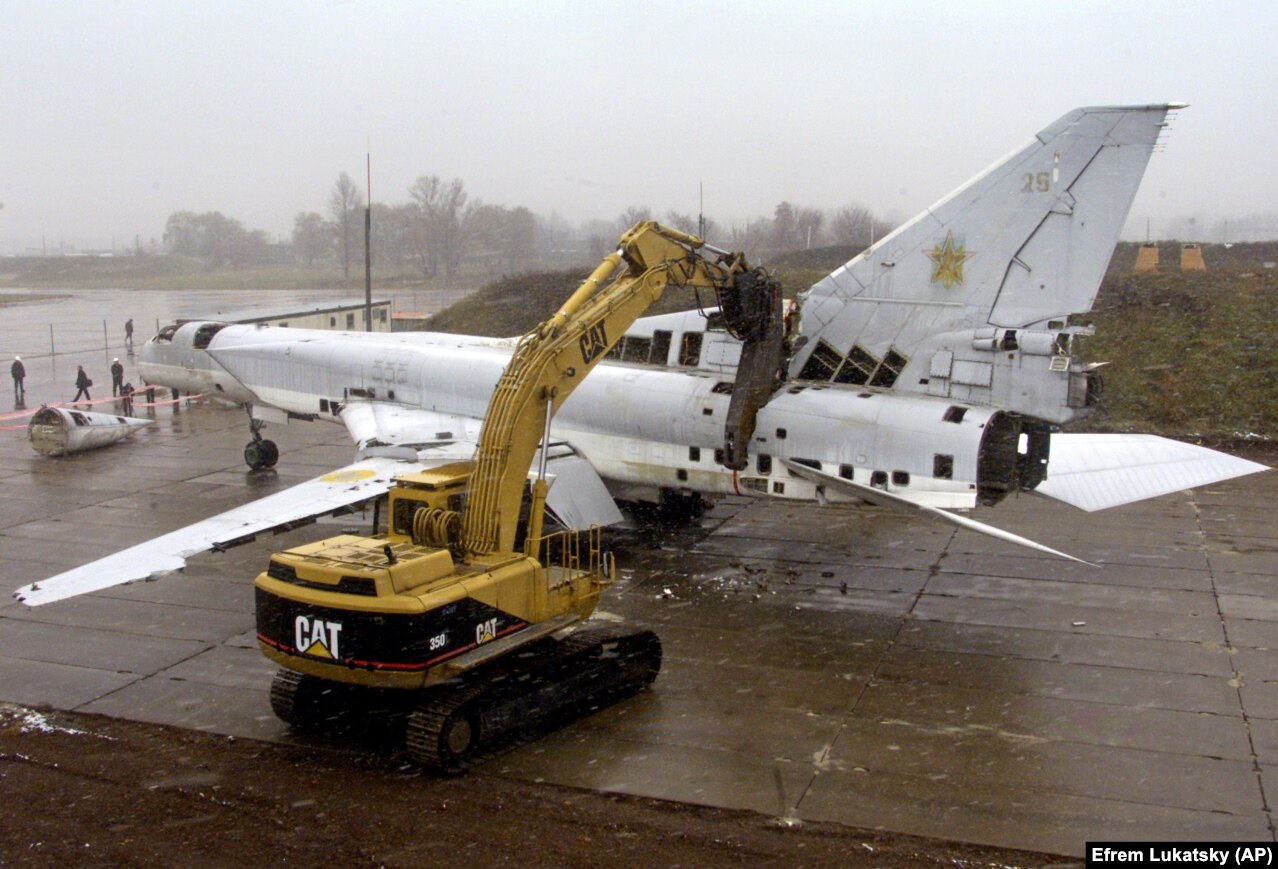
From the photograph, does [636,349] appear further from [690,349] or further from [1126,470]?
[1126,470]

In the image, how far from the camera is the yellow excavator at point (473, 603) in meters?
8.80

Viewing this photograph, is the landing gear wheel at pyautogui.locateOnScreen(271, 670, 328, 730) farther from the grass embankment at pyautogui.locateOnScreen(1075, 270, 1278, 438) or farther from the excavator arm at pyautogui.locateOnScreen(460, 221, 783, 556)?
the grass embankment at pyautogui.locateOnScreen(1075, 270, 1278, 438)

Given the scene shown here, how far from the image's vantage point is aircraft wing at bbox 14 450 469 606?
30.3ft

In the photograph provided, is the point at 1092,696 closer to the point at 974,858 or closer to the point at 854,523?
the point at 974,858

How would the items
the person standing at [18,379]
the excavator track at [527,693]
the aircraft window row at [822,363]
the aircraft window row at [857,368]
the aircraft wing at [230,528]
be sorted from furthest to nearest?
the person standing at [18,379] → the aircraft window row at [822,363] → the aircraft window row at [857,368] → the aircraft wing at [230,528] → the excavator track at [527,693]

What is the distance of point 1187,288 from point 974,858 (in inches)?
1159

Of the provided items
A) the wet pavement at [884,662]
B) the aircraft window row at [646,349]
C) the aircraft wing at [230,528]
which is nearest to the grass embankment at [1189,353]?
the wet pavement at [884,662]

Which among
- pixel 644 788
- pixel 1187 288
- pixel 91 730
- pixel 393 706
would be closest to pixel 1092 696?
pixel 644 788

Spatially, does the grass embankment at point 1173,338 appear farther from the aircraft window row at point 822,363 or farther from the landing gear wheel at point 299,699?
the landing gear wheel at point 299,699

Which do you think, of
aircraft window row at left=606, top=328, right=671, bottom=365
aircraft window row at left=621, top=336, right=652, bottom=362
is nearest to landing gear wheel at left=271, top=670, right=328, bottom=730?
aircraft window row at left=606, top=328, right=671, bottom=365

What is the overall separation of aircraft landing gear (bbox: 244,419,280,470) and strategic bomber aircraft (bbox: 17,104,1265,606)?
18.9ft

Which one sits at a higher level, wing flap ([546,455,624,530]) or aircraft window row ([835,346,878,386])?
aircraft window row ([835,346,878,386])

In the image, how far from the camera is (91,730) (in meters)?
10.0

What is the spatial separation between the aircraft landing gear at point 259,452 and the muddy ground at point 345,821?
12.3 metres
